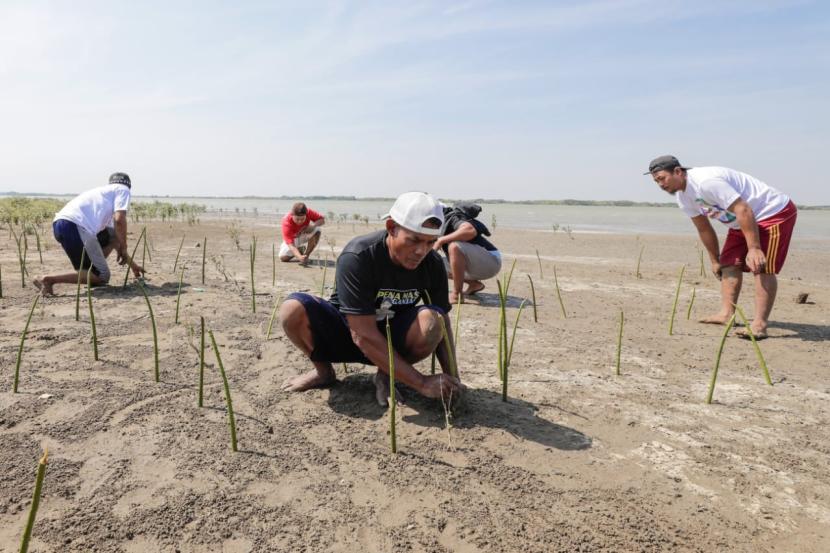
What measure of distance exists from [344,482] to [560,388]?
1.52 m

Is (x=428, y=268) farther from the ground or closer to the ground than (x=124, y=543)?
farther from the ground

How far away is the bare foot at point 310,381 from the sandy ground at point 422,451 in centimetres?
6

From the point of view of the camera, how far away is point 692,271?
27.8 feet

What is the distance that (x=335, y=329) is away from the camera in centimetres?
283

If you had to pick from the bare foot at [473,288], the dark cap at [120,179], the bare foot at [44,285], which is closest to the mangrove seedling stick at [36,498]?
the bare foot at [44,285]

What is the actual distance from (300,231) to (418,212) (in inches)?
244

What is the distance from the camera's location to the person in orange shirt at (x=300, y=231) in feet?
26.2

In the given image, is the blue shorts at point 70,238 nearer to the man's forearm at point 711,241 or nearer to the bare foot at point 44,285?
the bare foot at point 44,285

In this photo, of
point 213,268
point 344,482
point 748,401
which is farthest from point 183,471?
point 213,268

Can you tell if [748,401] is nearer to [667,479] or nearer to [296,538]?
[667,479]

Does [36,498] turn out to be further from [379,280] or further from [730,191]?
[730,191]

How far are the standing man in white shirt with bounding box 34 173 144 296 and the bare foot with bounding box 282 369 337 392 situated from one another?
287 cm

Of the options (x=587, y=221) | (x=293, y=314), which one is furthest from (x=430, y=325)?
(x=587, y=221)

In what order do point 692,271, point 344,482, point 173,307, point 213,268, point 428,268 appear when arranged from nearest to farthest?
1. point 344,482
2. point 428,268
3. point 173,307
4. point 213,268
5. point 692,271
